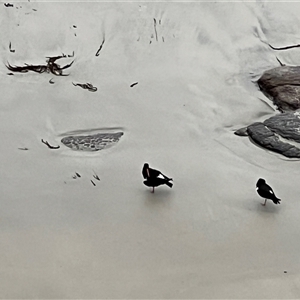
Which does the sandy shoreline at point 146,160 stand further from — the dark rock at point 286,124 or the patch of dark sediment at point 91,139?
the dark rock at point 286,124

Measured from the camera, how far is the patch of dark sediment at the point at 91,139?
15.8 feet

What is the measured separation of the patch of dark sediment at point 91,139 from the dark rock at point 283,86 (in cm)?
181

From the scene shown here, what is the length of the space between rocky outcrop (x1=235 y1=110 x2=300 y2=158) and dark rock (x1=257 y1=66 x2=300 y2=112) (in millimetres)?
300

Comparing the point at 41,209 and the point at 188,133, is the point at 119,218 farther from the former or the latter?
the point at 188,133

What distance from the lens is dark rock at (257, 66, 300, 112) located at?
5602 millimetres

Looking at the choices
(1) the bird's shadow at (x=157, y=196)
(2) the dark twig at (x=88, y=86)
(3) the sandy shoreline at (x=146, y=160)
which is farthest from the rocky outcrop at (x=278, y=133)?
(2) the dark twig at (x=88, y=86)

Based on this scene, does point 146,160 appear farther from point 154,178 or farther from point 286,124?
point 286,124

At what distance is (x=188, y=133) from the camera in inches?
199

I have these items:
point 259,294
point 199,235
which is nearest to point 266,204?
point 199,235

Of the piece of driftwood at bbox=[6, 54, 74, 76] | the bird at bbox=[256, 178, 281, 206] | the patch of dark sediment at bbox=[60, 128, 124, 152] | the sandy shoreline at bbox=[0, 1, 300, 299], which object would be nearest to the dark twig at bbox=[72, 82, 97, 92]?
the sandy shoreline at bbox=[0, 1, 300, 299]

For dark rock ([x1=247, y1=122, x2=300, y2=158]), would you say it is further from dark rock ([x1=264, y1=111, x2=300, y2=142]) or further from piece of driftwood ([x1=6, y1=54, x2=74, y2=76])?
piece of driftwood ([x1=6, y1=54, x2=74, y2=76])

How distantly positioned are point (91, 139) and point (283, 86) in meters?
2.29

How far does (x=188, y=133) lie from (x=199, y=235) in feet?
4.53

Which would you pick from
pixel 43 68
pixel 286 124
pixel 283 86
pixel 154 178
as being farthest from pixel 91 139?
pixel 283 86
